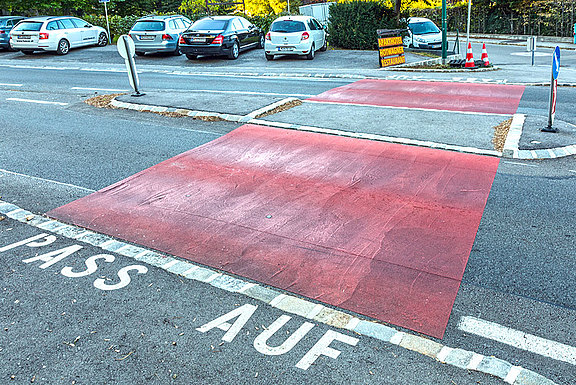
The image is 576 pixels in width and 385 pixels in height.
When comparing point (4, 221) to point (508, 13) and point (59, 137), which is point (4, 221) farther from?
point (508, 13)

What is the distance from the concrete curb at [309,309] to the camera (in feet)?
12.6

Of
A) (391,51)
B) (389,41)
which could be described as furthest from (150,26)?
(391,51)

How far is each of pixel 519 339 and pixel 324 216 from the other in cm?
282

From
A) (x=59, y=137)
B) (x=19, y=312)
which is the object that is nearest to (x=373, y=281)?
(x=19, y=312)

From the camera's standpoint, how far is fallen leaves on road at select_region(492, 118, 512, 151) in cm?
924

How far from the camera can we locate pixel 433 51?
1034 inches

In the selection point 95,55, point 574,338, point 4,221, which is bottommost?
point 574,338

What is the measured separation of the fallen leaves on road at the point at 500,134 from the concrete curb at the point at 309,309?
19.0 feet

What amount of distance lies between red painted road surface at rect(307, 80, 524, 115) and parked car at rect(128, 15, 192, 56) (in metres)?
11.3

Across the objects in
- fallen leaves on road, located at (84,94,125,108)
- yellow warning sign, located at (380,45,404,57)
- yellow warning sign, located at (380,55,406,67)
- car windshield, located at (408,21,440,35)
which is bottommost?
fallen leaves on road, located at (84,94,125,108)

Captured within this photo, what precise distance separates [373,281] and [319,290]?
52 centimetres

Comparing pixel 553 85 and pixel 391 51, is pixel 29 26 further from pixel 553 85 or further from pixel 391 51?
pixel 553 85

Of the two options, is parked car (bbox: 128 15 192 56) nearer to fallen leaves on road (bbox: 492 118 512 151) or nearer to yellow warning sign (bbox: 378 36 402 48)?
yellow warning sign (bbox: 378 36 402 48)

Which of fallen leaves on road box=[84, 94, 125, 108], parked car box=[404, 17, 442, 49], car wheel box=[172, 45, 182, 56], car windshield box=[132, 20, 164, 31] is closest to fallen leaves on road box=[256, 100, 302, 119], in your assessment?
fallen leaves on road box=[84, 94, 125, 108]
